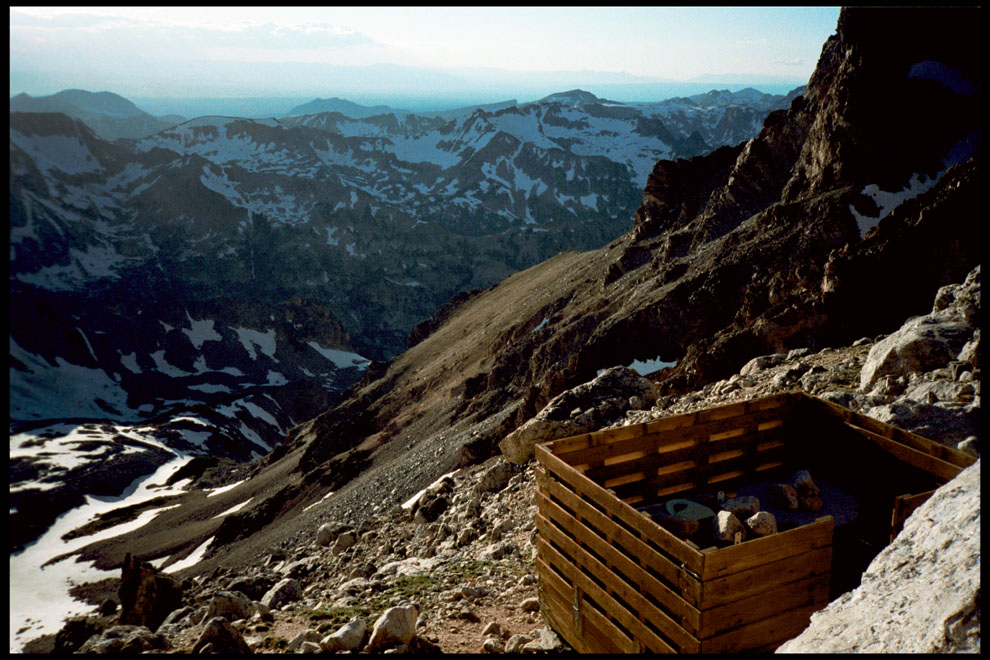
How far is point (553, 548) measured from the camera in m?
7.00

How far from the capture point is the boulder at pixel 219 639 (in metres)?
7.34

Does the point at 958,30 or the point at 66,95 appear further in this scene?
the point at 958,30

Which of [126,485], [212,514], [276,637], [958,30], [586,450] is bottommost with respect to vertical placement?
[126,485]

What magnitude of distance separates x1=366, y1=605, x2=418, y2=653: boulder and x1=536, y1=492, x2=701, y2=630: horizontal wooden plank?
6.05 feet

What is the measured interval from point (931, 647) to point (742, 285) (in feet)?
121

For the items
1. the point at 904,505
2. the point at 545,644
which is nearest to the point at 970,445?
the point at 904,505

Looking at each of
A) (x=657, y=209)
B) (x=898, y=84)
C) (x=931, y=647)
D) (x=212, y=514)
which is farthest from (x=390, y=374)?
(x=931, y=647)

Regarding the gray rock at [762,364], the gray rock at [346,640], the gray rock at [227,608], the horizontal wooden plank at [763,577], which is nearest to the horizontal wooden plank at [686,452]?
the horizontal wooden plank at [763,577]

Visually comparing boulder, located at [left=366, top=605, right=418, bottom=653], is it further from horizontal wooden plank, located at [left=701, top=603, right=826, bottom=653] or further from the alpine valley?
horizontal wooden plank, located at [left=701, top=603, right=826, bottom=653]

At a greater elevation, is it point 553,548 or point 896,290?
point 896,290

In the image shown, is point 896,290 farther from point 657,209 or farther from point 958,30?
point 657,209

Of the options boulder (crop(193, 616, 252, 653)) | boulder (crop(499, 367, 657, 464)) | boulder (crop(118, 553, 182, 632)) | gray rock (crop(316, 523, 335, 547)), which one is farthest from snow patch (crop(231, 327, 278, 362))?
boulder (crop(193, 616, 252, 653))

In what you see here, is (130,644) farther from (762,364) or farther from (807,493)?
(762,364)

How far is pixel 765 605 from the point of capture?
5441 mm
